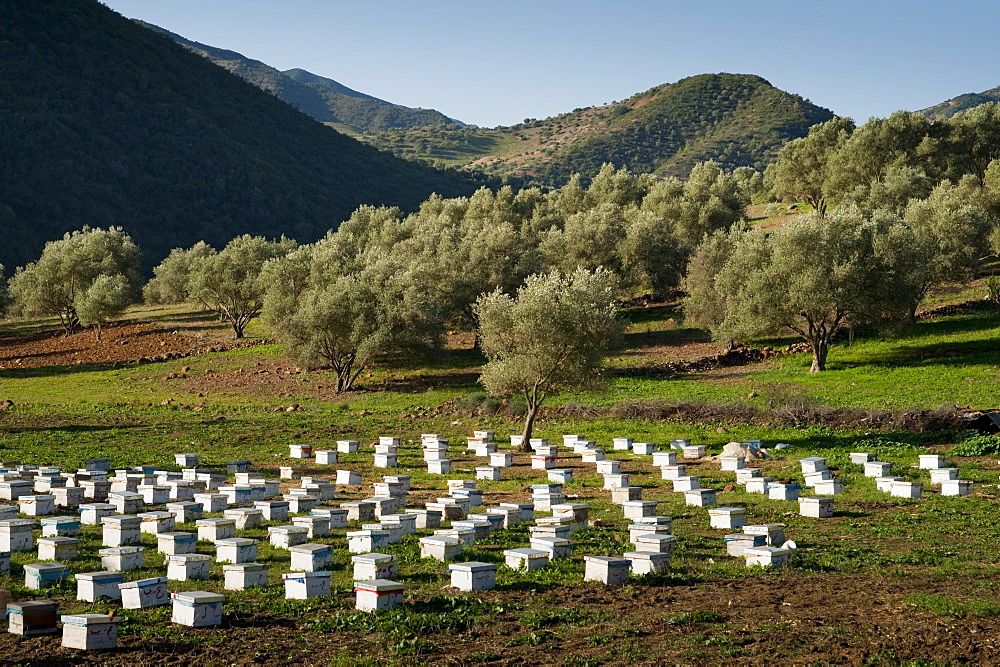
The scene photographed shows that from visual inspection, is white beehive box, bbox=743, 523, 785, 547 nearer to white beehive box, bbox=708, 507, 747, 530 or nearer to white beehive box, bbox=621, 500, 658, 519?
white beehive box, bbox=708, 507, 747, 530

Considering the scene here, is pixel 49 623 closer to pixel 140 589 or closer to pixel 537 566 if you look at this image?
pixel 140 589

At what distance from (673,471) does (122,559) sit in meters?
14.7

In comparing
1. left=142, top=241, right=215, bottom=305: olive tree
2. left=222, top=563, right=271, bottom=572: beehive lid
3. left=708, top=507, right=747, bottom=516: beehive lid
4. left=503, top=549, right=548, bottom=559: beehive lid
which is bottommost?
left=708, top=507, right=747, bottom=516: beehive lid

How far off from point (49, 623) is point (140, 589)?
1266 mm

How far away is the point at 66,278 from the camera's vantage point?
77562 mm

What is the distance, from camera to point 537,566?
15.5 metres

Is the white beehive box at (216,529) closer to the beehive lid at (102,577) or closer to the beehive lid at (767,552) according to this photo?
the beehive lid at (102,577)

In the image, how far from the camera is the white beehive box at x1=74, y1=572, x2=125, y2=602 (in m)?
13.7

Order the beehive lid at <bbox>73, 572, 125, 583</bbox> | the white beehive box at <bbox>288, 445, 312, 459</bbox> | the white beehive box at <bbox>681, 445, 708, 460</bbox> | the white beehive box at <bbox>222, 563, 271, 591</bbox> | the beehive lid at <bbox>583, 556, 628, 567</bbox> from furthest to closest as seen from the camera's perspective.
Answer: the white beehive box at <bbox>288, 445, 312, 459</bbox>, the white beehive box at <bbox>681, 445, 708, 460</bbox>, the beehive lid at <bbox>583, 556, 628, 567</bbox>, the white beehive box at <bbox>222, 563, 271, 591</bbox>, the beehive lid at <bbox>73, 572, 125, 583</bbox>

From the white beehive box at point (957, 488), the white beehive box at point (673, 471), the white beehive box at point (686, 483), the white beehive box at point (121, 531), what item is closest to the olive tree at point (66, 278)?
the white beehive box at point (673, 471)

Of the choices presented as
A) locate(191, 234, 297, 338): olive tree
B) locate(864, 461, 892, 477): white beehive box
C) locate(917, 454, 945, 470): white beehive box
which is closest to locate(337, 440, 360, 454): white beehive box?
locate(864, 461, 892, 477): white beehive box

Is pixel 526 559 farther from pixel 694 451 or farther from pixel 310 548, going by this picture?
pixel 694 451

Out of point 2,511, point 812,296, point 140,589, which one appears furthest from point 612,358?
point 140,589

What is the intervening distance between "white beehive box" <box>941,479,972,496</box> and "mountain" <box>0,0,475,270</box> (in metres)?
125
